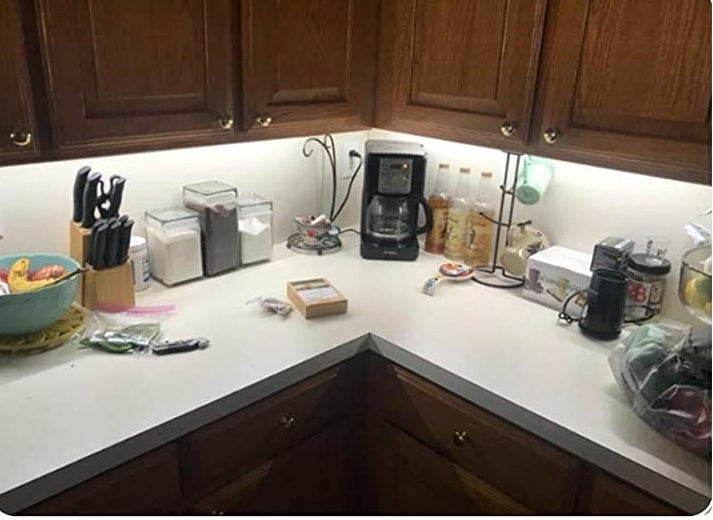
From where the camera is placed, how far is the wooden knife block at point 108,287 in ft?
4.62

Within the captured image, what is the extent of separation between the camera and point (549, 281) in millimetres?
1549

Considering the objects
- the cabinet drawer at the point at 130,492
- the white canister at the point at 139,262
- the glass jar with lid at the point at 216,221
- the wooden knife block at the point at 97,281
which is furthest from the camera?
the glass jar with lid at the point at 216,221

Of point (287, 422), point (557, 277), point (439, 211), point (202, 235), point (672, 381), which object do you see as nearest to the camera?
point (672, 381)

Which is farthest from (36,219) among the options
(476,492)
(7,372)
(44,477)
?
(476,492)

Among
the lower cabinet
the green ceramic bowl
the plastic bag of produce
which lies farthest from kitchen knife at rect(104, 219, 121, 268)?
the plastic bag of produce

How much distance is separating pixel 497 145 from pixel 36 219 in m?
1.15

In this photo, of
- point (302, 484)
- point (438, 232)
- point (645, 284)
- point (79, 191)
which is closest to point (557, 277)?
point (645, 284)

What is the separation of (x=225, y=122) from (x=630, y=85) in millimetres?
894

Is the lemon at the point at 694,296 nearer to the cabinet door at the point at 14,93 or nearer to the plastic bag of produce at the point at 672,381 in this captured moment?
the plastic bag of produce at the point at 672,381

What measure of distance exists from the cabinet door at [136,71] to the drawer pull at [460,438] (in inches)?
34.4

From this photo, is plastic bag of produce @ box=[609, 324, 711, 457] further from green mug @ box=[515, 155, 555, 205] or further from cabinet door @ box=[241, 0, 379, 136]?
cabinet door @ box=[241, 0, 379, 136]

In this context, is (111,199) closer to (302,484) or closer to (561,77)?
(302,484)

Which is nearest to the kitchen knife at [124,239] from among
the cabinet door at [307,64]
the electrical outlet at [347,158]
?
the cabinet door at [307,64]

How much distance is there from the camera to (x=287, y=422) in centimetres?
131
